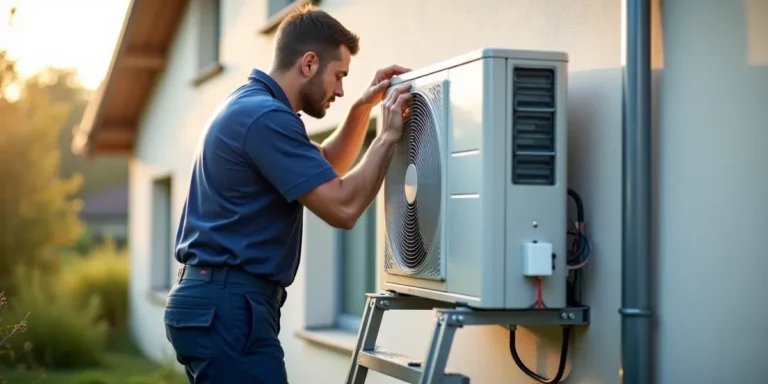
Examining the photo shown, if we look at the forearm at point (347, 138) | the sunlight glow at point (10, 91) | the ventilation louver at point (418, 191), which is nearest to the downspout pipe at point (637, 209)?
the ventilation louver at point (418, 191)

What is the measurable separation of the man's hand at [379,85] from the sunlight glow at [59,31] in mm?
2463

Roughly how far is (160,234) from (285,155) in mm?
9538

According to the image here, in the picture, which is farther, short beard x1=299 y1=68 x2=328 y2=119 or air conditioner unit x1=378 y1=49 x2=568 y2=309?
short beard x1=299 y1=68 x2=328 y2=119

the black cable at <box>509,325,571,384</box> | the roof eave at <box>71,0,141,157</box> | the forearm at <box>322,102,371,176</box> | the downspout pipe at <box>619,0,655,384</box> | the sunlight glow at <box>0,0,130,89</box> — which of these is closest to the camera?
the downspout pipe at <box>619,0,655,384</box>

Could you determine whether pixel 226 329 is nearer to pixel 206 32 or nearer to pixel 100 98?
pixel 206 32

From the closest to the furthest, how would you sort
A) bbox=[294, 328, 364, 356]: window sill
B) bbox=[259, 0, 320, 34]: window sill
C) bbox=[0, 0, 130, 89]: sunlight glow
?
bbox=[0, 0, 130, 89]: sunlight glow < bbox=[294, 328, 364, 356]: window sill < bbox=[259, 0, 320, 34]: window sill

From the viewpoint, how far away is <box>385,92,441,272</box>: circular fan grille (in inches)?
135

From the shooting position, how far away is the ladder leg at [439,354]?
3.04 m

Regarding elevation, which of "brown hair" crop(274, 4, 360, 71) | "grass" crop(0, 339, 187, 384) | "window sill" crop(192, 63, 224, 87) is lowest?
"grass" crop(0, 339, 187, 384)

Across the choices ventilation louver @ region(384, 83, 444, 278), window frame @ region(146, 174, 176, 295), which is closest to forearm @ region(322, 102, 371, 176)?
ventilation louver @ region(384, 83, 444, 278)

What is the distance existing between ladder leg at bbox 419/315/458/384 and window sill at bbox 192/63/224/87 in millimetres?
6402

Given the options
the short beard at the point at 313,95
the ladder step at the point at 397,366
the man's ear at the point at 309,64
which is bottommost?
the ladder step at the point at 397,366

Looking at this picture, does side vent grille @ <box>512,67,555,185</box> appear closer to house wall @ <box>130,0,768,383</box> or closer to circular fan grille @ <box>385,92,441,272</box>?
house wall @ <box>130,0,768,383</box>

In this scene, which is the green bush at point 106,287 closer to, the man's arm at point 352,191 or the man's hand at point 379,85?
the man's hand at point 379,85
